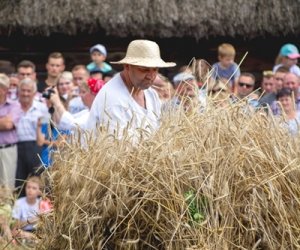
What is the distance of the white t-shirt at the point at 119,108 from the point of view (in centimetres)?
781

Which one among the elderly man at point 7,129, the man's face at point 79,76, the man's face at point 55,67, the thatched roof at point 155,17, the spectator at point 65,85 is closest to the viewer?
the elderly man at point 7,129

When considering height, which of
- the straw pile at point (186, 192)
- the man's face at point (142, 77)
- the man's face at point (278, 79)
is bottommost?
the man's face at point (278, 79)

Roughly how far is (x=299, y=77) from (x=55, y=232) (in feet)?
21.6

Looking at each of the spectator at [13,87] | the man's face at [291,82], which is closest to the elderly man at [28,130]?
the spectator at [13,87]

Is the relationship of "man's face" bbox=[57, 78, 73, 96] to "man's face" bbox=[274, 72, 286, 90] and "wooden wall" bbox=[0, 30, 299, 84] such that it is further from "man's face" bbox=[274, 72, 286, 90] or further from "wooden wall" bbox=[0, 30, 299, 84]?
"wooden wall" bbox=[0, 30, 299, 84]

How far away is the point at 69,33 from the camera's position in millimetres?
18281

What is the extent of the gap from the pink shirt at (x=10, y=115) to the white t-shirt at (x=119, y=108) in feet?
15.8

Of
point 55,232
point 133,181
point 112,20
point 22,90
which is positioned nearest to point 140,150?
point 133,181

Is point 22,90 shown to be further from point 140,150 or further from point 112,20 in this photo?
point 140,150

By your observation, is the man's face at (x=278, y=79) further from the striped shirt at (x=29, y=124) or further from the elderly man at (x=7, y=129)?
the elderly man at (x=7, y=129)

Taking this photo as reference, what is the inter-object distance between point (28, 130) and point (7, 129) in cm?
26

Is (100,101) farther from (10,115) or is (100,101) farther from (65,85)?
(65,85)

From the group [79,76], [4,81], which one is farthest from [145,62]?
[79,76]

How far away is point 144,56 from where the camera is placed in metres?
8.58
